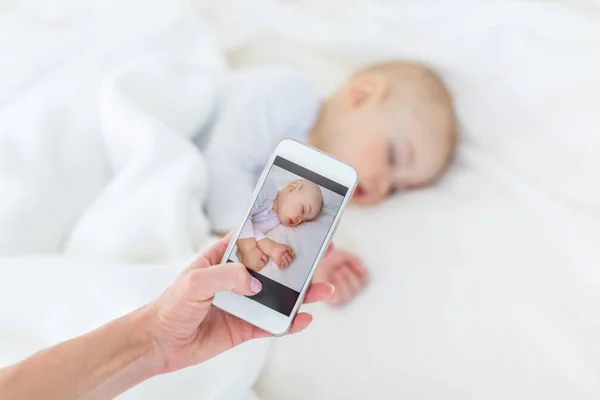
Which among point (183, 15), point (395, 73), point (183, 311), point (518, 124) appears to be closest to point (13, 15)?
point (183, 15)

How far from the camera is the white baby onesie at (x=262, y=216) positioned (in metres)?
0.70

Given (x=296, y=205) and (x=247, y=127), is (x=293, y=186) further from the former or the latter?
(x=247, y=127)

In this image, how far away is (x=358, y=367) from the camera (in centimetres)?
91

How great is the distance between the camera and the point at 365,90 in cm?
117

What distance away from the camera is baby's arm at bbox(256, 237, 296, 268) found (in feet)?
2.29

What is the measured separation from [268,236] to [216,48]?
646mm

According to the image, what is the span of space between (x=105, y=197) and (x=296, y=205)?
42 cm

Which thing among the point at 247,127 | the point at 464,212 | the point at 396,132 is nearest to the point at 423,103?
the point at 396,132

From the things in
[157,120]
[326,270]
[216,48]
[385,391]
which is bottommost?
[385,391]

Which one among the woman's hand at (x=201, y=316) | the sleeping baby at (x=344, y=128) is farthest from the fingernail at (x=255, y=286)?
the sleeping baby at (x=344, y=128)

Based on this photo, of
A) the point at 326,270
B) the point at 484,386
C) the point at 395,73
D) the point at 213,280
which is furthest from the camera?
the point at 395,73

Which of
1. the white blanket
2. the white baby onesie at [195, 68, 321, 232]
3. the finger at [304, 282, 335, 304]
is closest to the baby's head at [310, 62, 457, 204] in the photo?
the white baby onesie at [195, 68, 321, 232]

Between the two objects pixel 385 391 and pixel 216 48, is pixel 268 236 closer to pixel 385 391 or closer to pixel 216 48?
pixel 385 391

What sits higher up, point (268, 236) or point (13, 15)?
point (13, 15)
